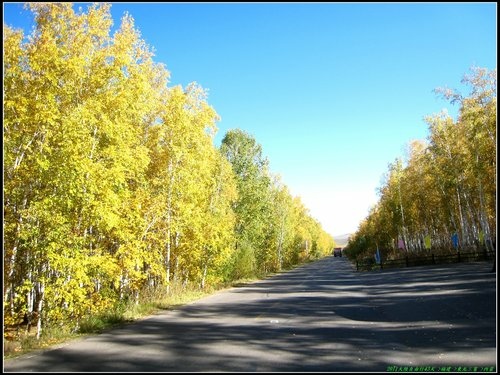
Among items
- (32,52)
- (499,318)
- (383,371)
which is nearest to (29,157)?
(32,52)

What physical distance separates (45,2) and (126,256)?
384 inches

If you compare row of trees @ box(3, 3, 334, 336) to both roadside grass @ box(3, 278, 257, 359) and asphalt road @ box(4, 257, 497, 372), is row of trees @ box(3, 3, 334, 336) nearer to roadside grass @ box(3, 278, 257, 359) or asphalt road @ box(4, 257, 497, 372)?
roadside grass @ box(3, 278, 257, 359)

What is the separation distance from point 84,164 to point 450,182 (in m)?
36.3

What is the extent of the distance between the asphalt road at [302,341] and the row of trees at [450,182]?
17700 mm

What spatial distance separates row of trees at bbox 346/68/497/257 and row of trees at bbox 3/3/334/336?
65.9 feet

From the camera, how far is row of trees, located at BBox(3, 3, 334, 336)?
10688 millimetres

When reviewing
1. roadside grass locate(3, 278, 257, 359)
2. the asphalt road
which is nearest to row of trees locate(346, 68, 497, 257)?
the asphalt road

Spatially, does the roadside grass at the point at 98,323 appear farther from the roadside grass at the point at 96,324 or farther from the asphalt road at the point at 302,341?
the asphalt road at the point at 302,341

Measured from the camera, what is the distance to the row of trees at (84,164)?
10688 mm

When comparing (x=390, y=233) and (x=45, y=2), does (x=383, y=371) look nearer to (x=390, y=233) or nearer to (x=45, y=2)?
(x=45, y=2)

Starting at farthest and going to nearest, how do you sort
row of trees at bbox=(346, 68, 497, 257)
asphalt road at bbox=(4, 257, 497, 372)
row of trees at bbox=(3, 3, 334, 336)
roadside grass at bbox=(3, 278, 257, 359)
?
row of trees at bbox=(346, 68, 497, 257)
row of trees at bbox=(3, 3, 334, 336)
roadside grass at bbox=(3, 278, 257, 359)
asphalt road at bbox=(4, 257, 497, 372)

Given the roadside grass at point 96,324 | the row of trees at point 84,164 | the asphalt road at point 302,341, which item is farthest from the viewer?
the row of trees at point 84,164

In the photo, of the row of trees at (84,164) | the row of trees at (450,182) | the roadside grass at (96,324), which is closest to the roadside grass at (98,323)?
the roadside grass at (96,324)

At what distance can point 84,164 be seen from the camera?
10.6 meters
